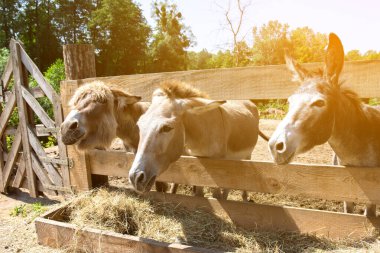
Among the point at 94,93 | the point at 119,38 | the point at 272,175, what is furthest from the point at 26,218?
the point at 119,38

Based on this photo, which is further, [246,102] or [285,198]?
[246,102]

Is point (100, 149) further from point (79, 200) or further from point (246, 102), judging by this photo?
point (246, 102)

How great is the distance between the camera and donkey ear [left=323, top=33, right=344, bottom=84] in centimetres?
227

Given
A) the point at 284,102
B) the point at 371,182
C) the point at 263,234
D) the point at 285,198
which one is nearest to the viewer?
the point at 371,182

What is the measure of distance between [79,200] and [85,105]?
3.97ft

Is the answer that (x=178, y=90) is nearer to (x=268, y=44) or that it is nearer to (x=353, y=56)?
(x=268, y=44)

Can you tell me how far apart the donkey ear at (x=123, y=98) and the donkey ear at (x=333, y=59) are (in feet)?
6.78

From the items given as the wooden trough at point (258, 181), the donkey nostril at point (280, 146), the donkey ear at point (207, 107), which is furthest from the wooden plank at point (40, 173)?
the donkey nostril at point (280, 146)

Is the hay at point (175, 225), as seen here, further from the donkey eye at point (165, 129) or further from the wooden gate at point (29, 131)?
the wooden gate at point (29, 131)

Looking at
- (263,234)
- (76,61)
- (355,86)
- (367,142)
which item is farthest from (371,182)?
(76,61)

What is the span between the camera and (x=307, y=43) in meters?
25.8

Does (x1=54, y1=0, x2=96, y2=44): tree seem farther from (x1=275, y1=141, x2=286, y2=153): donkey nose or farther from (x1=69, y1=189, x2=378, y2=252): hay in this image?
(x1=275, y1=141, x2=286, y2=153): donkey nose

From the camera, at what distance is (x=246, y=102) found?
5090 millimetres

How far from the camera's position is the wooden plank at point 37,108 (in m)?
4.89
